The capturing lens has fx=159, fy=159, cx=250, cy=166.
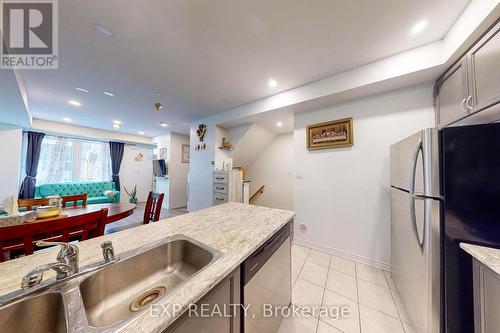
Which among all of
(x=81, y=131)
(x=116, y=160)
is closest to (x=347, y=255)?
(x=116, y=160)

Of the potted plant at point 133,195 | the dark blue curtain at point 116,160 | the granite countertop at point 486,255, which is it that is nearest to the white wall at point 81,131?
the dark blue curtain at point 116,160

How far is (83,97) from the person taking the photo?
2928 millimetres

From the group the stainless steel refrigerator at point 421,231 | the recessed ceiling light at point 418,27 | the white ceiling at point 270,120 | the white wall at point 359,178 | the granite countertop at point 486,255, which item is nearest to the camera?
the granite countertop at point 486,255

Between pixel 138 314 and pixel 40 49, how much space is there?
2.99m

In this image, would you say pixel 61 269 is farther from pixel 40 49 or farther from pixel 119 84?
pixel 119 84

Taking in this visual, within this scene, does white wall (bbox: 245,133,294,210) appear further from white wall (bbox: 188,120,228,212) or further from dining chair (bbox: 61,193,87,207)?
dining chair (bbox: 61,193,87,207)

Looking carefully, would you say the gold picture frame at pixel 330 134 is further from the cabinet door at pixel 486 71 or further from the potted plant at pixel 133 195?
the potted plant at pixel 133 195

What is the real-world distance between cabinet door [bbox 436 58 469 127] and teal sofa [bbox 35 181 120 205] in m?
6.58

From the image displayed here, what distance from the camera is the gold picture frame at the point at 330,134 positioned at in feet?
7.70

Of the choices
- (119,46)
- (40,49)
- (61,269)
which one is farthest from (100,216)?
(40,49)

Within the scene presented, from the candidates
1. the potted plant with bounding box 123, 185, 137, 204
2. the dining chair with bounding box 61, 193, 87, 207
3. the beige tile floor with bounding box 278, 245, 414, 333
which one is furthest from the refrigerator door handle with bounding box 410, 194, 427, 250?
the potted plant with bounding box 123, 185, 137, 204


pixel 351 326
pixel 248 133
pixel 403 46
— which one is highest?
pixel 403 46

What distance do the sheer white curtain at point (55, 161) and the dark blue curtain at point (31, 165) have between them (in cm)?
21

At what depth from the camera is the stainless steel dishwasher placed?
87 cm
